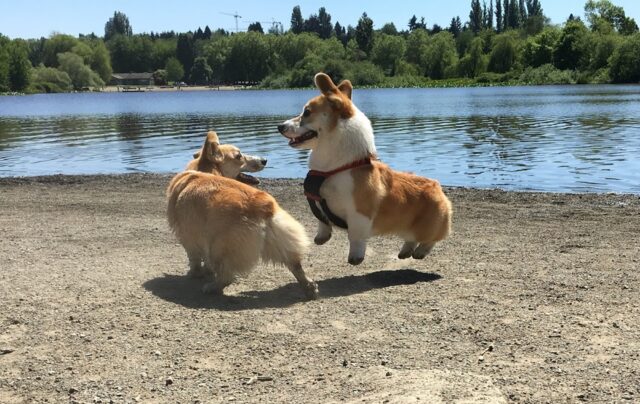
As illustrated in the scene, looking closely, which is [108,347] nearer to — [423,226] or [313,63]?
[423,226]

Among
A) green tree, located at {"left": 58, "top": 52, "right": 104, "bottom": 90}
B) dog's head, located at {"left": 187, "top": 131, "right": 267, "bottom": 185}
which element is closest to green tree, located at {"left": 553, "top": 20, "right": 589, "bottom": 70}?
green tree, located at {"left": 58, "top": 52, "right": 104, "bottom": 90}

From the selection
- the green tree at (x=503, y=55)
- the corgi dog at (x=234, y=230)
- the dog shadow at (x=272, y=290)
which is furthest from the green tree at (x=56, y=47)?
the corgi dog at (x=234, y=230)

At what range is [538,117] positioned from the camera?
38094 millimetres

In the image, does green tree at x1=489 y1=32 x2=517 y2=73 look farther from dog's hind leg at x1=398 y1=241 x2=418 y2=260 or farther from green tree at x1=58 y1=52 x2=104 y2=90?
dog's hind leg at x1=398 y1=241 x2=418 y2=260

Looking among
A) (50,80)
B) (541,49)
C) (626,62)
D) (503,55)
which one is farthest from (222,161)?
(50,80)

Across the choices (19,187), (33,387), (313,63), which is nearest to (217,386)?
(33,387)

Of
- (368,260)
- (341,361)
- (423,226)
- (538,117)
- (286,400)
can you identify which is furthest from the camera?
(538,117)

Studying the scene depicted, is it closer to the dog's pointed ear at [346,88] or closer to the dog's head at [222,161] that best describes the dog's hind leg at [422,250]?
the dog's pointed ear at [346,88]

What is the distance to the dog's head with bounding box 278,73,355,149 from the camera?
676 cm

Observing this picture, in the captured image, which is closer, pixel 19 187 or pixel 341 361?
pixel 341 361

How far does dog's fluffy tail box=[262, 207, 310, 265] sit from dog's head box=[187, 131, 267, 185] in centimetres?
153

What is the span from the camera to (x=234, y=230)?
595 cm

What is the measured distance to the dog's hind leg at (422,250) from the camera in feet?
24.5

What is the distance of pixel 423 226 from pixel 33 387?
4240 mm
